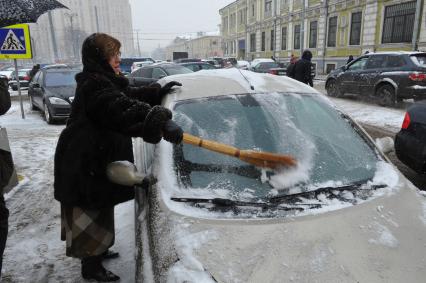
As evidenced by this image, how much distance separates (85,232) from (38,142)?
18.6 feet

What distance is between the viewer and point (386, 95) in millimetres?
10930

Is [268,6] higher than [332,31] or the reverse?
higher

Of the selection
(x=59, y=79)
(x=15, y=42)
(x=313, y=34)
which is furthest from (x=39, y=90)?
(x=313, y=34)

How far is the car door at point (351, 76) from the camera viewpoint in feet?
39.7

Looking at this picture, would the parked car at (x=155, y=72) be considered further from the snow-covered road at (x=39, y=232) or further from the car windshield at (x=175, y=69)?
Answer: the snow-covered road at (x=39, y=232)

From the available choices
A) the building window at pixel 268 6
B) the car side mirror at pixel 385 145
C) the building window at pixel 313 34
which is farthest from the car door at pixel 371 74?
the building window at pixel 268 6

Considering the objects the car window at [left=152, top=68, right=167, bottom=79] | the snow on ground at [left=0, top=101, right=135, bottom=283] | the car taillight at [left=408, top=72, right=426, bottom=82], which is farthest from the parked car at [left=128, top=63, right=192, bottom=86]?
the car taillight at [left=408, top=72, right=426, bottom=82]

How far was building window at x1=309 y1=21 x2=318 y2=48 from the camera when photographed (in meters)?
29.3

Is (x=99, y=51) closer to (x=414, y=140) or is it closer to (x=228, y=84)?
(x=228, y=84)

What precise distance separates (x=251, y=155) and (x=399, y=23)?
22643mm

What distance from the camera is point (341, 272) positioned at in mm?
1484

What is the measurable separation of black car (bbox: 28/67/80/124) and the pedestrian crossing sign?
1197 mm

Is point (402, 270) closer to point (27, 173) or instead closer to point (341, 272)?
point (341, 272)

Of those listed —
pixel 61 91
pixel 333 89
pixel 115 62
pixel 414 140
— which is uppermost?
pixel 115 62
